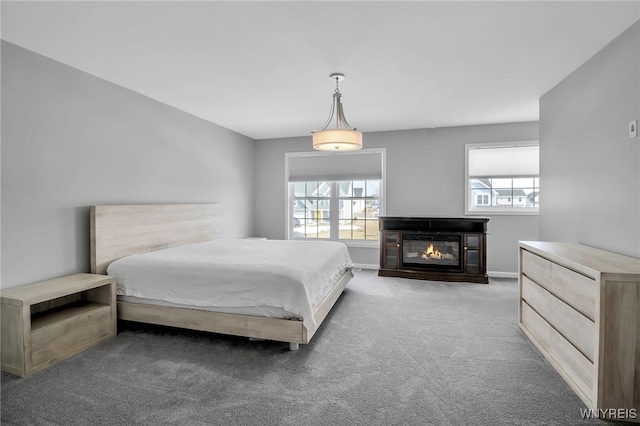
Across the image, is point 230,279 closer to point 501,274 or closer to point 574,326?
point 574,326

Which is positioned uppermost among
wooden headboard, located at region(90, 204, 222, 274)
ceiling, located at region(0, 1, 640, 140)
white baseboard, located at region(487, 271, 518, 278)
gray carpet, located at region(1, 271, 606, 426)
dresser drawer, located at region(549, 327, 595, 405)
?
ceiling, located at region(0, 1, 640, 140)

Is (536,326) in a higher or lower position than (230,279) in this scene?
lower

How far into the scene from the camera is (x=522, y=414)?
1.78 metres

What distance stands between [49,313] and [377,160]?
190 inches

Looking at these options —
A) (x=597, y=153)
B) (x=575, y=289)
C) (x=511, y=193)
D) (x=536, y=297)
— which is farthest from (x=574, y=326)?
(x=511, y=193)

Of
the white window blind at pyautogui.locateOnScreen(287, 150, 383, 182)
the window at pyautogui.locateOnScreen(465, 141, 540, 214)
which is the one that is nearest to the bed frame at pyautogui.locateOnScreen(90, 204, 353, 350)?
the white window blind at pyautogui.locateOnScreen(287, 150, 383, 182)

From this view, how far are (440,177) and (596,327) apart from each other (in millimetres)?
3832

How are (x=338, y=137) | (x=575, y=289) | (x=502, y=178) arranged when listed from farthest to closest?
(x=502, y=178)
(x=338, y=137)
(x=575, y=289)

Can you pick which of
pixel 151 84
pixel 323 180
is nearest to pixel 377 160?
pixel 323 180

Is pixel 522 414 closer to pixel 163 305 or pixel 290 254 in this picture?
pixel 290 254

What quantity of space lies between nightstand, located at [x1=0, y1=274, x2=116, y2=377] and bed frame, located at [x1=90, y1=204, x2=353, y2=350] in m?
0.22

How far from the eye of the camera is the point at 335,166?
5828mm

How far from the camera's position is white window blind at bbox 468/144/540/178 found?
195 inches

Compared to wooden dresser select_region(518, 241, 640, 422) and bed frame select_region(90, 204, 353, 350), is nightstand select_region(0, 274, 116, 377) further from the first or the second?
wooden dresser select_region(518, 241, 640, 422)
